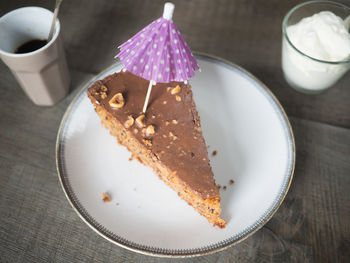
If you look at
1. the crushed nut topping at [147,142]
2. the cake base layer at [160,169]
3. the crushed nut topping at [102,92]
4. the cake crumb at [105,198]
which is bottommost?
the cake crumb at [105,198]

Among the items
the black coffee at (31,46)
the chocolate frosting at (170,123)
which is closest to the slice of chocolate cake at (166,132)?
the chocolate frosting at (170,123)

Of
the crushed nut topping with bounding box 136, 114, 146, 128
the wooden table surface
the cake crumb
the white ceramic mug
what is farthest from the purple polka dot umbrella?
the wooden table surface

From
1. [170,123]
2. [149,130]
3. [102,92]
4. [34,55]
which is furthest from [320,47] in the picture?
[34,55]

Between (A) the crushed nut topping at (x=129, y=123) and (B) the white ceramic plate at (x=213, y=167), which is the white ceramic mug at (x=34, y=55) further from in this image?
(A) the crushed nut topping at (x=129, y=123)

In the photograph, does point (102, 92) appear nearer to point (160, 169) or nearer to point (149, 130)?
point (149, 130)

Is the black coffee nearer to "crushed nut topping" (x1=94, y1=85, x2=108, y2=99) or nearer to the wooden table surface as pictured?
the wooden table surface
